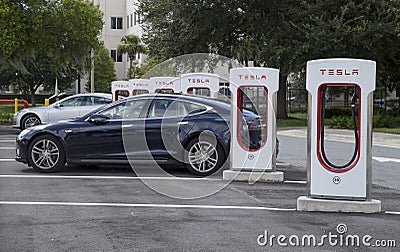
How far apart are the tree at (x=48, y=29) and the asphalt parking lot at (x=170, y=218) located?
606 inches

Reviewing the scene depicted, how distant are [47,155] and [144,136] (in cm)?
181

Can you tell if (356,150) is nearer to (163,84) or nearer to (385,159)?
(385,159)

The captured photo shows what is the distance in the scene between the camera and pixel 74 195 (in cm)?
950

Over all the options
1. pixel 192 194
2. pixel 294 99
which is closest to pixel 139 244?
pixel 192 194

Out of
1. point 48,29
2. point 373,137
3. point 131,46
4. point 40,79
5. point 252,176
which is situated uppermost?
point 131,46

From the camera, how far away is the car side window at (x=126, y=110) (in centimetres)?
1189

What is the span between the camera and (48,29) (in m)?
27.2

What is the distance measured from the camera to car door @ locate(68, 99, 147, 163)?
11.7 meters

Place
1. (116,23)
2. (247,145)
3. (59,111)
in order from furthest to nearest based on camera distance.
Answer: (116,23) → (59,111) → (247,145)

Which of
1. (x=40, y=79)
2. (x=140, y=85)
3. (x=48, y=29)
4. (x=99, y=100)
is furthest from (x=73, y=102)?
(x=40, y=79)

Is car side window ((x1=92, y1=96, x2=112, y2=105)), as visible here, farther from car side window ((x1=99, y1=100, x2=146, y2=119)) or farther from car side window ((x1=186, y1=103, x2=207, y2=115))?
car side window ((x1=186, y1=103, x2=207, y2=115))

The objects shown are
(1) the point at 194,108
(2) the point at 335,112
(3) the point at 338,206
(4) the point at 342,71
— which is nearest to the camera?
(4) the point at 342,71

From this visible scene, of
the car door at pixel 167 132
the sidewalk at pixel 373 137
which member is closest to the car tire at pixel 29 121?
the sidewalk at pixel 373 137

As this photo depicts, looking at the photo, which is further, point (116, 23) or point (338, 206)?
point (116, 23)
